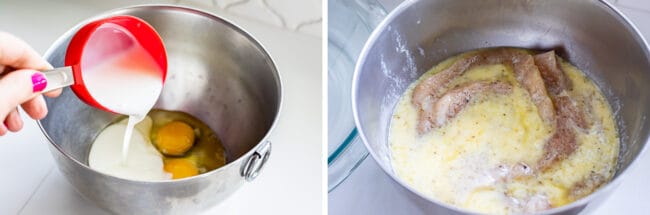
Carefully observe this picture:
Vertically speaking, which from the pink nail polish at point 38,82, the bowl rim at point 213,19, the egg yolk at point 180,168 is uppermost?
the pink nail polish at point 38,82

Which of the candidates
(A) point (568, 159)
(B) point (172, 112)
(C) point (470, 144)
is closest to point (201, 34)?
(B) point (172, 112)

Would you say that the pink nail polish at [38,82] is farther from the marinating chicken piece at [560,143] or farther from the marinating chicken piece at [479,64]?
the marinating chicken piece at [560,143]

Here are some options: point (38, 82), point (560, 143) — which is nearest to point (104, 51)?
point (38, 82)

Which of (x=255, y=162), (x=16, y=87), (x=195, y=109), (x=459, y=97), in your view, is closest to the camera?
(x=16, y=87)

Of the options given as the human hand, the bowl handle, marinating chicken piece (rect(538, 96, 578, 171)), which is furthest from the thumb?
marinating chicken piece (rect(538, 96, 578, 171))

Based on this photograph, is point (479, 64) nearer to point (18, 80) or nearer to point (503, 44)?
point (503, 44)

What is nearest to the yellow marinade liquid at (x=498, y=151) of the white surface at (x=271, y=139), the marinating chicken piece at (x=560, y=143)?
the marinating chicken piece at (x=560, y=143)
